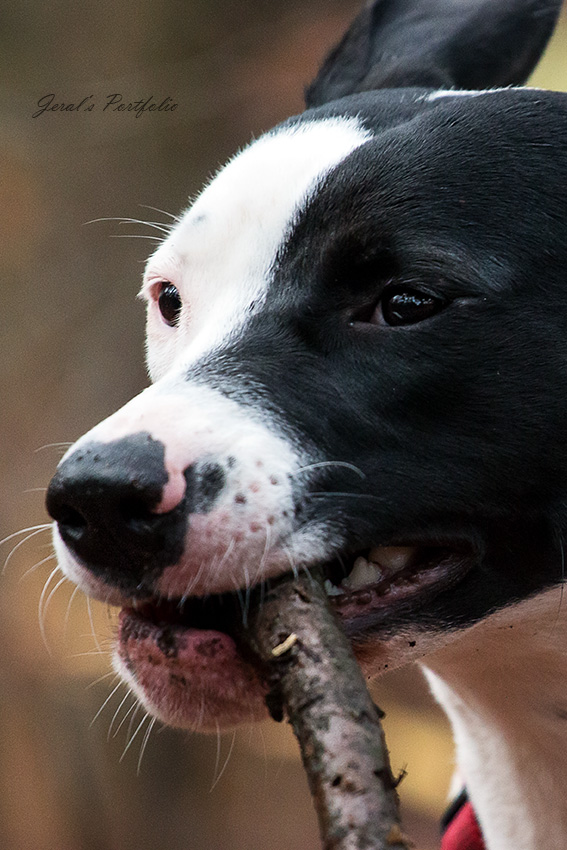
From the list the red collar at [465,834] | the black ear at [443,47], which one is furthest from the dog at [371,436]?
the black ear at [443,47]

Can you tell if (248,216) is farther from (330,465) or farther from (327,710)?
(327,710)

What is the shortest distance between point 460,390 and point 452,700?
95 centimetres

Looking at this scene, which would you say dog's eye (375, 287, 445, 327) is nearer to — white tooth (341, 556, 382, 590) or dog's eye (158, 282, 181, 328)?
white tooth (341, 556, 382, 590)

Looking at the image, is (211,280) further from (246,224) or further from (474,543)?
(474,543)

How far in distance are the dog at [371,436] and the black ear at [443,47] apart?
752 mm

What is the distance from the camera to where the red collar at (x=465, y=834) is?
110 inches

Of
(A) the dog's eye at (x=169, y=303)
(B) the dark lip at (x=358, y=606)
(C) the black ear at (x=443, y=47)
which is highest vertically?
(C) the black ear at (x=443, y=47)

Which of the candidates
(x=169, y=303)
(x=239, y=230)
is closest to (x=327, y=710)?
(x=239, y=230)

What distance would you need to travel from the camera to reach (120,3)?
221 inches

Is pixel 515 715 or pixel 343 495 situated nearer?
pixel 343 495

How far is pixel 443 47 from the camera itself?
3166 millimetres

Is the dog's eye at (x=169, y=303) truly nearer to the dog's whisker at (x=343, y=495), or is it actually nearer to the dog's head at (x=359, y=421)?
the dog's head at (x=359, y=421)

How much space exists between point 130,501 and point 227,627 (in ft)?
1.09

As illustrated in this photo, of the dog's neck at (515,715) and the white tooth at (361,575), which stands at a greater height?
the white tooth at (361,575)
